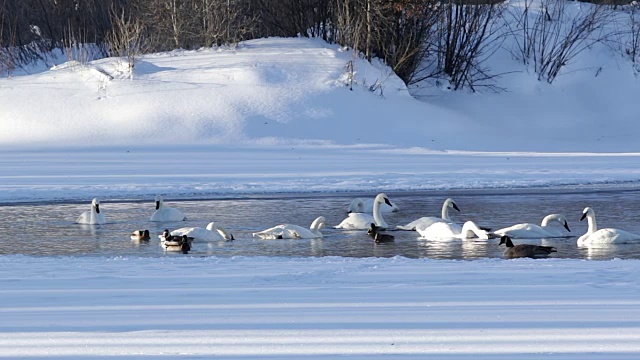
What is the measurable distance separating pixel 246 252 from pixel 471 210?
4912mm

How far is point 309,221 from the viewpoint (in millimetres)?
14070

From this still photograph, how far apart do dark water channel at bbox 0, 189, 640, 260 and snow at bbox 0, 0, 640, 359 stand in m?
0.86

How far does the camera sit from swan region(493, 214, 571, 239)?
40.3 ft

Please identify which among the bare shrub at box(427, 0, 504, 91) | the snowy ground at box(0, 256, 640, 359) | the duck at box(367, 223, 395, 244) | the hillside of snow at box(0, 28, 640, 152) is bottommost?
the duck at box(367, 223, 395, 244)

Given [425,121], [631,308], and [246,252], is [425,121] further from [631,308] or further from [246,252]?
[631,308]

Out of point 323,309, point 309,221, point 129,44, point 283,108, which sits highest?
point 129,44

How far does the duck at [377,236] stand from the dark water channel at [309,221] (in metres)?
0.09

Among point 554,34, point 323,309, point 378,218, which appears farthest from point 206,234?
point 554,34

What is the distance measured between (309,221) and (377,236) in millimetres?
2001

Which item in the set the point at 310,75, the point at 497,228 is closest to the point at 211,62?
the point at 310,75

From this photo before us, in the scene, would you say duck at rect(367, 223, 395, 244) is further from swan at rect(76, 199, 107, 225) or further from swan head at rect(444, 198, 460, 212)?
swan at rect(76, 199, 107, 225)

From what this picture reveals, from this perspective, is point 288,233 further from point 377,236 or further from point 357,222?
point 357,222

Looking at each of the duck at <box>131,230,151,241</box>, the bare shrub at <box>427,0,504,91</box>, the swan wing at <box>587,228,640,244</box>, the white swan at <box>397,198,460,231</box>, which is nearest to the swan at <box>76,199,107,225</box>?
the duck at <box>131,230,151,241</box>

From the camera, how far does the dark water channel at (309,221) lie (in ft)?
37.1
